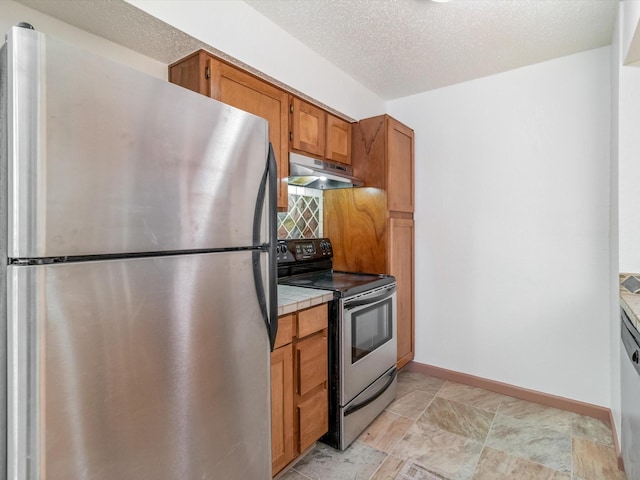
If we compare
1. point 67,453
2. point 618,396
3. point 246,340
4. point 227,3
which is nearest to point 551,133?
point 618,396

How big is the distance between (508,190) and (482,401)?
163 cm

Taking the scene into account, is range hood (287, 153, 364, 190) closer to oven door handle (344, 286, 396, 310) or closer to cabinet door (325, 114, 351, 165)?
cabinet door (325, 114, 351, 165)

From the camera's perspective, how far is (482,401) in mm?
2479

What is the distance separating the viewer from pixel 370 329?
214 cm

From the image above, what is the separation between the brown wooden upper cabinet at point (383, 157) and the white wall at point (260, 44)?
0.87 ft

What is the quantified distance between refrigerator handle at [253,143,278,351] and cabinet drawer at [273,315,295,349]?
0.21m

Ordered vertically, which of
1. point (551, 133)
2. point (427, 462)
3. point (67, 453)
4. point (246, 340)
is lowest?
point (427, 462)

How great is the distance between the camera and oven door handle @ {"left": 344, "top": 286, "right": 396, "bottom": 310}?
1918 millimetres

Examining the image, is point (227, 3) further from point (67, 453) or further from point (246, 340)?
point (67, 453)

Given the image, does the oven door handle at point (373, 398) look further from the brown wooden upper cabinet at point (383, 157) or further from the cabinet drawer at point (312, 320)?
the brown wooden upper cabinet at point (383, 157)

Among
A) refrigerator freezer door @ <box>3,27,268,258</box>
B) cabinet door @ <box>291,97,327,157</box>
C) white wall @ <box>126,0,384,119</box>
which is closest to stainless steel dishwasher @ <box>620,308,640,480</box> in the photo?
refrigerator freezer door @ <box>3,27,268,258</box>

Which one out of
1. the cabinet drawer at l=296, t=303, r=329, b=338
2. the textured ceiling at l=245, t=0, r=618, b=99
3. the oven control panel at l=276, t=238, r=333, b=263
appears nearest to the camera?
the cabinet drawer at l=296, t=303, r=329, b=338

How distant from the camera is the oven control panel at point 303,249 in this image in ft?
7.39

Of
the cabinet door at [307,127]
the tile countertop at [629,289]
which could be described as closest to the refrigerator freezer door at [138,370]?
the cabinet door at [307,127]
